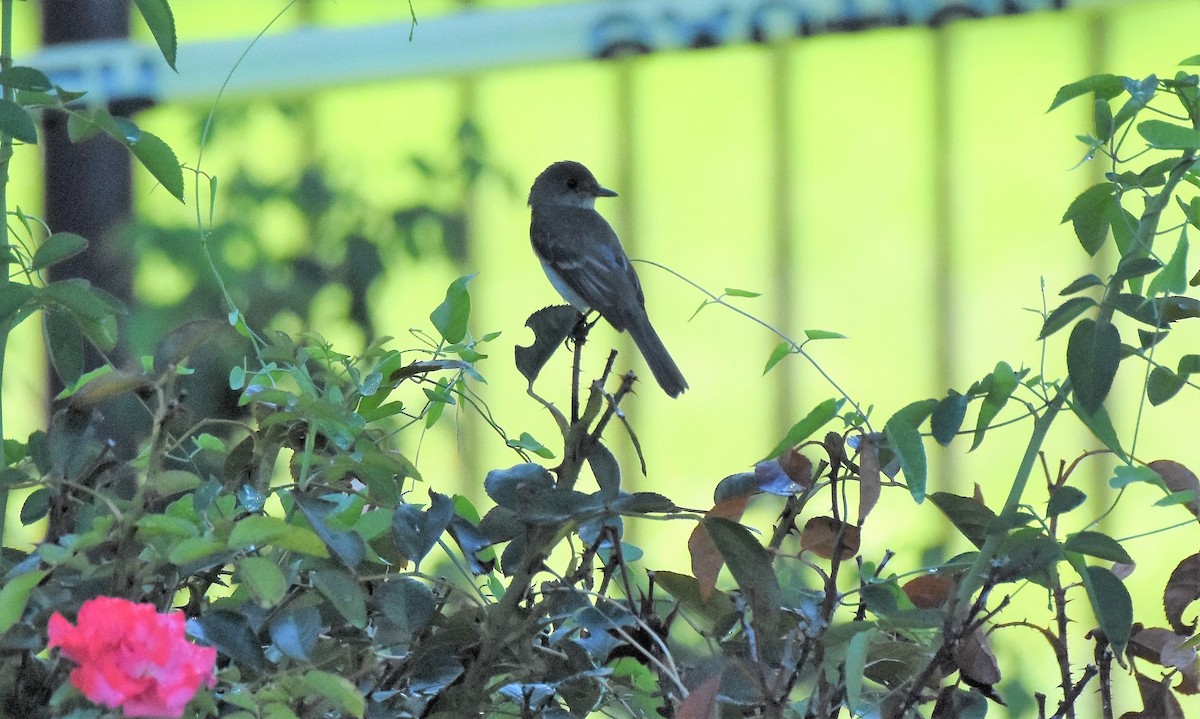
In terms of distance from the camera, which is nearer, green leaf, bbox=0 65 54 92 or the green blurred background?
green leaf, bbox=0 65 54 92

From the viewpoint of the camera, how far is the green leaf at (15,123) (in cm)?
57

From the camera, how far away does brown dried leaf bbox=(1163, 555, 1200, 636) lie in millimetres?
672

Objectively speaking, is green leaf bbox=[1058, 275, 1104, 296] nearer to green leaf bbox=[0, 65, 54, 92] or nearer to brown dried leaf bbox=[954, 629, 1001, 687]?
brown dried leaf bbox=[954, 629, 1001, 687]

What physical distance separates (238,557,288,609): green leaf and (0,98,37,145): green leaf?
0.24 meters

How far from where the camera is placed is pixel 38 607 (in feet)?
1.88

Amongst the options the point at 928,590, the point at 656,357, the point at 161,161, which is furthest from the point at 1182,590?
the point at 656,357

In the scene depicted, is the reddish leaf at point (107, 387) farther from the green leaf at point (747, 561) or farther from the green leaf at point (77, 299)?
the green leaf at point (747, 561)

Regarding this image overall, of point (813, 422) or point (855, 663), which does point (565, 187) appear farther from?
point (855, 663)

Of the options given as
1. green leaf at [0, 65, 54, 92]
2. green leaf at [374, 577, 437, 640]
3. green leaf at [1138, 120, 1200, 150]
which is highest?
green leaf at [0, 65, 54, 92]

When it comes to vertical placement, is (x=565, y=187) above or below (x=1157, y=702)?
above

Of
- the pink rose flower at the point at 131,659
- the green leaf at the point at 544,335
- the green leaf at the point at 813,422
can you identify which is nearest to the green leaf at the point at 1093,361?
the green leaf at the point at 813,422

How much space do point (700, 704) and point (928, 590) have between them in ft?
0.75

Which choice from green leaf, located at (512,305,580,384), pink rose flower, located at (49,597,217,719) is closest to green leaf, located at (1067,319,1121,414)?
green leaf, located at (512,305,580,384)

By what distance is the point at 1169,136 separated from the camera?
0.55 metres
